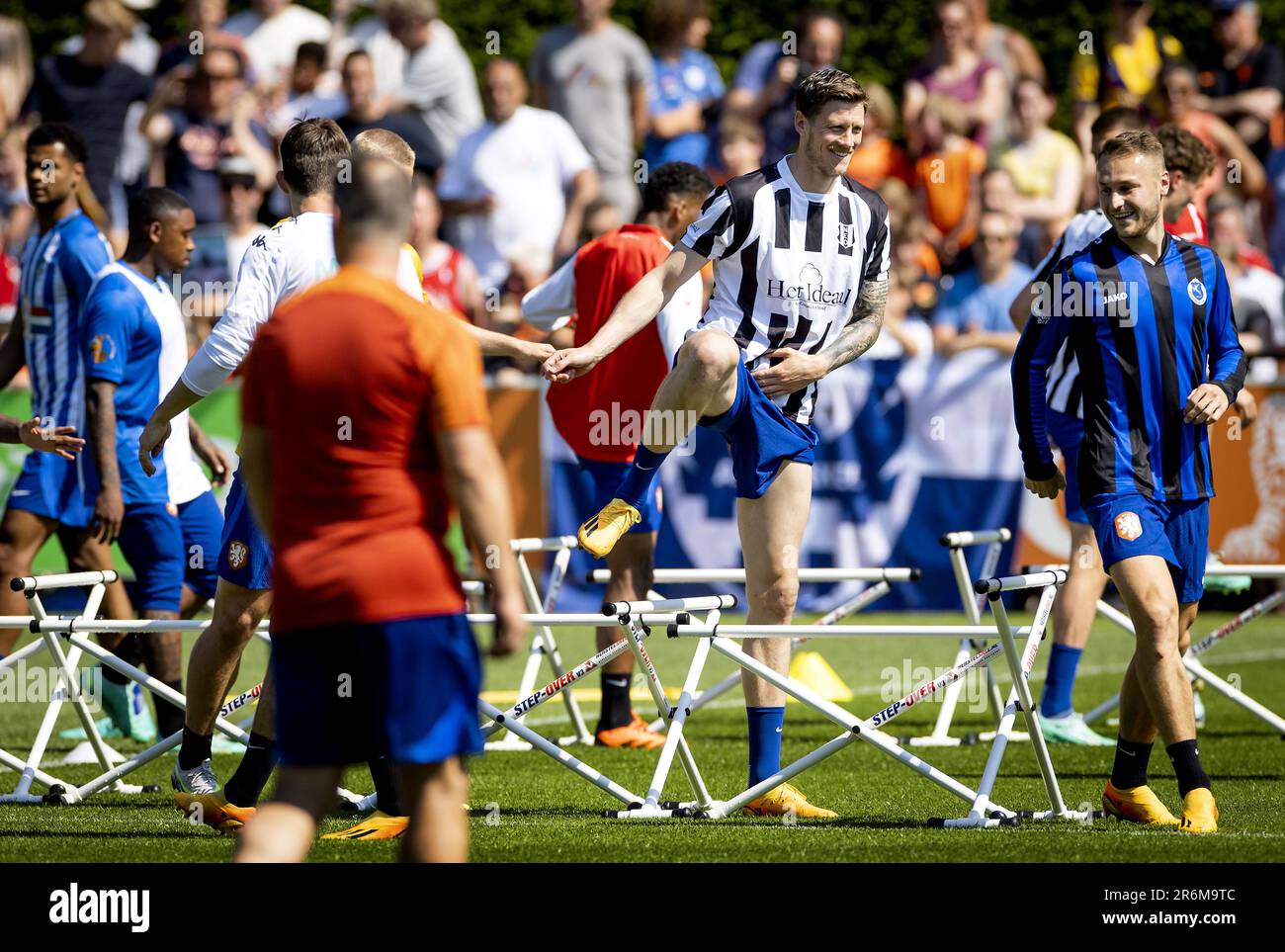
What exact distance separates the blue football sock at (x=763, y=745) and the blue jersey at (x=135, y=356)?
309cm

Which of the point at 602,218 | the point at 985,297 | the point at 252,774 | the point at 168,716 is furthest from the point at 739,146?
the point at 252,774

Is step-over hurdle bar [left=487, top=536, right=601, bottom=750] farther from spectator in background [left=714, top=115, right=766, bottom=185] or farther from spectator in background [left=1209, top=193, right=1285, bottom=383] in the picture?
spectator in background [left=1209, top=193, right=1285, bottom=383]

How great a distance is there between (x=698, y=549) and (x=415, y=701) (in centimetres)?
948

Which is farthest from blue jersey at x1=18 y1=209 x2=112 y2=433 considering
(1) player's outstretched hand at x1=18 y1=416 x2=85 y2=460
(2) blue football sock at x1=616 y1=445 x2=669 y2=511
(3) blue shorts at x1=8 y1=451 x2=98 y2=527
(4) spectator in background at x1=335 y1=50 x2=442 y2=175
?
(4) spectator in background at x1=335 y1=50 x2=442 y2=175

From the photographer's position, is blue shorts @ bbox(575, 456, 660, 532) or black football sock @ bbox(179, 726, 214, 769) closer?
black football sock @ bbox(179, 726, 214, 769)

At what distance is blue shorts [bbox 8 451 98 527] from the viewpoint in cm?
908

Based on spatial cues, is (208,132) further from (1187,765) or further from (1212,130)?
(1187,765)

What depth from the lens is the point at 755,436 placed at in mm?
7027

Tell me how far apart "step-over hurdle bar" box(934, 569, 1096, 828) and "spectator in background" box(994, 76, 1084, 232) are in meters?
9.32

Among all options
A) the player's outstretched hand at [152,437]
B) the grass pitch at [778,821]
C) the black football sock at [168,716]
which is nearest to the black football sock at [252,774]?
the grass pitch at [778,821]

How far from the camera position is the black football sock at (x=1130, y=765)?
270 inches
